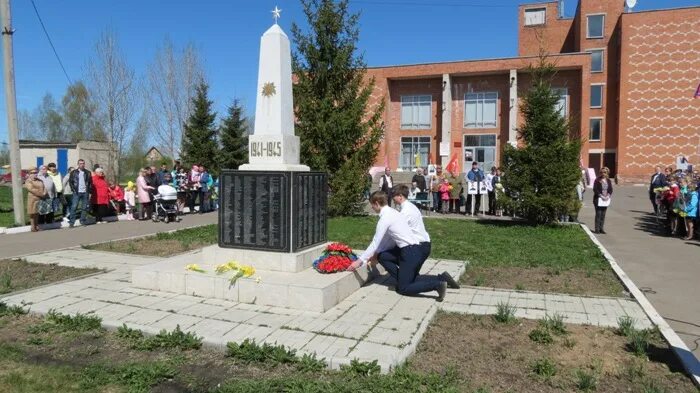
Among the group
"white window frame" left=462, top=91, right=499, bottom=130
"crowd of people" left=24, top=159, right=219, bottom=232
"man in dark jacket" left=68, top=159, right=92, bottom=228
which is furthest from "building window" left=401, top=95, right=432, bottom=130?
"man in dark jacket" left=68, top=159, right=92, bottom=228

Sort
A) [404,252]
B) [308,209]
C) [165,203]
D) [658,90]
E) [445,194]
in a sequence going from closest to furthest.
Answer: [404,252] → [308,209] → [165,203] → [445,194] → [658,90]

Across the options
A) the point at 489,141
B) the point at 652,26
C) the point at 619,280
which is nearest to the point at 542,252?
the point at 619,280

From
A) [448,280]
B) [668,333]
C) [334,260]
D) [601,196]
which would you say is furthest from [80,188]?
→ [601,196]

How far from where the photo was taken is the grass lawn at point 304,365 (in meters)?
4.01

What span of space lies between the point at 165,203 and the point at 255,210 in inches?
380

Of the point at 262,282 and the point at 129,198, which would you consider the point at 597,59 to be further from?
the point at 262,282

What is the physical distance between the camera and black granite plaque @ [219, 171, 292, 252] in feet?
22.7

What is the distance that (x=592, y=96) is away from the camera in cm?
4381

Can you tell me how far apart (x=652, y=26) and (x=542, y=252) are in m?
36.8

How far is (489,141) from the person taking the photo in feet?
137

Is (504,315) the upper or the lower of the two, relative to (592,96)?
lower

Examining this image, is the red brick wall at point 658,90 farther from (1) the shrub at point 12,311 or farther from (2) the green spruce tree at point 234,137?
(1) the shrub at point 12,311

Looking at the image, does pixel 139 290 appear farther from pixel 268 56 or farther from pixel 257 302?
pixel 268 56

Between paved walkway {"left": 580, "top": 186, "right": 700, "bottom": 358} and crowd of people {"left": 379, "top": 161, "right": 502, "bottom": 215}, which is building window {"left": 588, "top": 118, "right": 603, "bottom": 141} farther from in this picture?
paved walkway {"left": 580, "top": 186, "right": 700, "bottom": 358}
